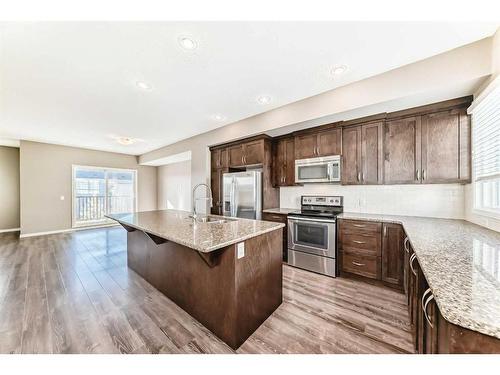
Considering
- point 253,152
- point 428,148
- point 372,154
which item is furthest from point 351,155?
point 253,152

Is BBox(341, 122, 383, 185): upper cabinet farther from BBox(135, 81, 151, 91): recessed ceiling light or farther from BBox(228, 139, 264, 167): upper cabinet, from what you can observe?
BBox(135, 81, 151, 91): recessed ceiling light

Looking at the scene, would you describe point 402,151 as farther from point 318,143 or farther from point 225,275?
point 225,275

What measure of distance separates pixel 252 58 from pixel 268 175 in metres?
2.13

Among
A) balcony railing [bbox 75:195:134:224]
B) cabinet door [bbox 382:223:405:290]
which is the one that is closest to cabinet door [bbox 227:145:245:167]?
cabinet door [bbox 382:223:405:290]

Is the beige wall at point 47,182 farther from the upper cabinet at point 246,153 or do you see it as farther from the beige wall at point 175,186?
the upper cabinet at point 246,153

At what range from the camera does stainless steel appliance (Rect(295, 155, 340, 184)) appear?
9.96 feet

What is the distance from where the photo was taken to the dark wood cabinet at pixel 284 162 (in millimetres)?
3570

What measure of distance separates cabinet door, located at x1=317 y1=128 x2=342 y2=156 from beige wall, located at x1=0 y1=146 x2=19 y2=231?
8.99 meters

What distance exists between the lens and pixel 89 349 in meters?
1.54

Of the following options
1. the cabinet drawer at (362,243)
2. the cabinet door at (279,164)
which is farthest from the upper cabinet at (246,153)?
the cabinet drawer at (362,243)

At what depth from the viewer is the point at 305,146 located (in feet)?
11.0

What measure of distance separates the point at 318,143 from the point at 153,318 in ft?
10.6
